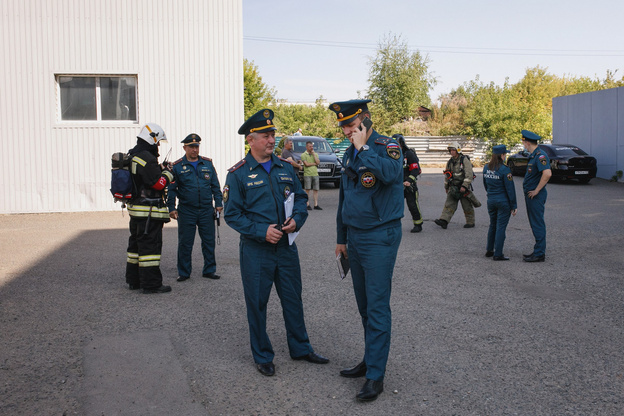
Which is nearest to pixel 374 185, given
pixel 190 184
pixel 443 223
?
pixel 190 184

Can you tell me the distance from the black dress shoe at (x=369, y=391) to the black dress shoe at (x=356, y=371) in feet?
1.11

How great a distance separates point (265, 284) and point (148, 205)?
3071 mm

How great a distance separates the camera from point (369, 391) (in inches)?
172

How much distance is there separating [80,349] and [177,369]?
43.4 inches

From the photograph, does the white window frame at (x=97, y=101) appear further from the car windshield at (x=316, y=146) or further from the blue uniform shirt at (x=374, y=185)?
the blue uniform shirt at (x=374, y=185)

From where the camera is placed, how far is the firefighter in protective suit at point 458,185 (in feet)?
41.1

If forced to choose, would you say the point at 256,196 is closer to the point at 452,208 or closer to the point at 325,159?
the point at 452,208

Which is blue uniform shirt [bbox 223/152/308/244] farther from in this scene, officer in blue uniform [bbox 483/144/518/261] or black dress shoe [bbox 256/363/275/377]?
officer in blue uniform [bbox 483/144/518/261]

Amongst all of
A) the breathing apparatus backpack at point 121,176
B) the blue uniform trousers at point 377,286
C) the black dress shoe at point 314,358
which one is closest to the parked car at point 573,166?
the breathing apparatus backpack at point 121,176

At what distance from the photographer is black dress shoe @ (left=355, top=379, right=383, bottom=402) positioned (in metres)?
4.35

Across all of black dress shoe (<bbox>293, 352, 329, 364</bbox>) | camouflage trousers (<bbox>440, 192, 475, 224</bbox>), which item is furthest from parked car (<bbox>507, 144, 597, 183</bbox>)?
black dress shoe (<bbox>293, 352, 329, 364</bbox>)

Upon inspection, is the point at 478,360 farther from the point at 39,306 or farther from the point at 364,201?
the point at 39,306

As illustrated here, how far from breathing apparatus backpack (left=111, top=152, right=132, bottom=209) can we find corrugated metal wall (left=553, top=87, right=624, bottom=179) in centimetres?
2233

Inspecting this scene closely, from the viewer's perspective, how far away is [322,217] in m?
14.8
